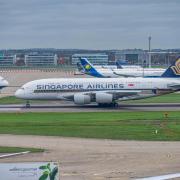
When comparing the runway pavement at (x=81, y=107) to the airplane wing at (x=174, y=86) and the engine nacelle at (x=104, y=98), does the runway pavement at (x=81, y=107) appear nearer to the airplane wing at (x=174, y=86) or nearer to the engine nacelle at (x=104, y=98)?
the engine nacelle at (x=104, y=98)

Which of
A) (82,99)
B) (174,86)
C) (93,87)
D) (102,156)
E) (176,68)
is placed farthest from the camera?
(176,68)

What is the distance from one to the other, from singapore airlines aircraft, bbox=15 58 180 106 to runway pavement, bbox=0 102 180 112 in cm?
92

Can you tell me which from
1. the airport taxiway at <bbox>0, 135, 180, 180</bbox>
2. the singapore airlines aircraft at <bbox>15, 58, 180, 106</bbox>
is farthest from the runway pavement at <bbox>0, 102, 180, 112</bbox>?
the airport taxiway at <bbox>0, 135, 180, 180</bbox>

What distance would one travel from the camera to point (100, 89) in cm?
6412

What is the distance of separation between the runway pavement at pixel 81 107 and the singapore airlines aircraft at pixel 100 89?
3.02 ft

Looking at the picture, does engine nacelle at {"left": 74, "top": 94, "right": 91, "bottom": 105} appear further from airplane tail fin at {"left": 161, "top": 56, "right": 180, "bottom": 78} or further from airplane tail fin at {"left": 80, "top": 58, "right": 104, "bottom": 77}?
airplane tail fin at {"left": 80, "top": 58, "right": 104, "bottom": 77}

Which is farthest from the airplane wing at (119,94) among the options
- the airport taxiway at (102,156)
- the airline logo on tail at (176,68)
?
the airport taxiway at (102,156)

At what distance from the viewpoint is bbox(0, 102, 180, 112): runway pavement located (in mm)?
60531

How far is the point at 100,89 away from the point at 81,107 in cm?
263

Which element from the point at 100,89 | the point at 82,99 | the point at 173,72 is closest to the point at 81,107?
the point at 82,99

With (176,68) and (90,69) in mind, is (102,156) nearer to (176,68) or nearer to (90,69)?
(176,68)

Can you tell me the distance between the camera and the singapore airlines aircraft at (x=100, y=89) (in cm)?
6359

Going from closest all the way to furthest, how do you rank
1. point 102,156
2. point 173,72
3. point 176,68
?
point 102,156
point 173,72
point 176,68

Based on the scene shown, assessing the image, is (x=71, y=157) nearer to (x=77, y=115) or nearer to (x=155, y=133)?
(x=155, y=133)
